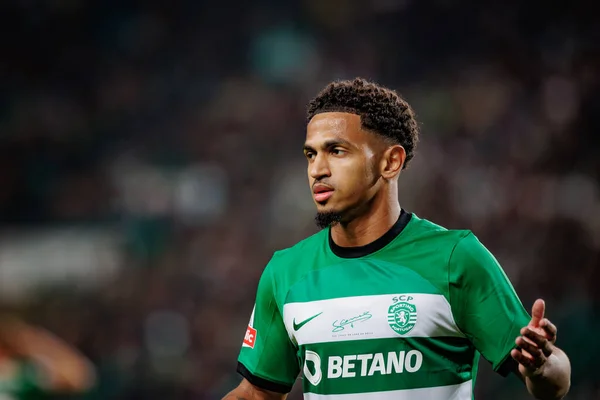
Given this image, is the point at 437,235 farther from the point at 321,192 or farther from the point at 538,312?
the point at 538,312

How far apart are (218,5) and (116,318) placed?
11.7ft

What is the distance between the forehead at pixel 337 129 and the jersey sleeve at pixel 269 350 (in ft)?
1.79

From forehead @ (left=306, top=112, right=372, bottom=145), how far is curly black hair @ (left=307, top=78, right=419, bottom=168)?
27 mm

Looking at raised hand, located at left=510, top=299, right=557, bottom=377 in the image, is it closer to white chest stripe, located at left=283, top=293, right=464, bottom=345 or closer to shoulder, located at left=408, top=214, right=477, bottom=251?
white chest stripe, located at left=283, top=293, right=464, bottom=345

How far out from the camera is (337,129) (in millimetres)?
2957

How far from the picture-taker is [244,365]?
3131 millimetres

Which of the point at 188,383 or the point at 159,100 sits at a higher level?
the point at 159,100

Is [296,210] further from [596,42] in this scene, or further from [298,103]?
[596,42]

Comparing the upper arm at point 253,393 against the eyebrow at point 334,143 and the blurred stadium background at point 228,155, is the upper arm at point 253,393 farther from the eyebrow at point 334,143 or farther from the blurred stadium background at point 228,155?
the blurred stadium background at point 228,155

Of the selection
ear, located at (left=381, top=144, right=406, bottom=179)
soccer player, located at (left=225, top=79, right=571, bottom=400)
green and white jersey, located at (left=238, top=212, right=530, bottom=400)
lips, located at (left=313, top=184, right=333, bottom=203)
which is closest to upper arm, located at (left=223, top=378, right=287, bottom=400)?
soccer player, located at (left=225, top=79, right=571, bottom=400)

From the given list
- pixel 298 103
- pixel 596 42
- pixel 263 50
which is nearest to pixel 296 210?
pixel 298 103

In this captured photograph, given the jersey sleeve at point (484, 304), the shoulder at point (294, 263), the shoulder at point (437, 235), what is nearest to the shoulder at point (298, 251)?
the shoulder at point (294, 263)

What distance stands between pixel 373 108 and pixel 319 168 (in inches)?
12.1

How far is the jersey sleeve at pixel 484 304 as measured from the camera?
264 cm
